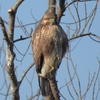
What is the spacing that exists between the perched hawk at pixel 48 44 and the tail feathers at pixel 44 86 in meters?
0.15

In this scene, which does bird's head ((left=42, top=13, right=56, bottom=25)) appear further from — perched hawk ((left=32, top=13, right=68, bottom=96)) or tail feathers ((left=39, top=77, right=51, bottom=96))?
tail feathers ((left=39, top=77, right=51, bottom=96))

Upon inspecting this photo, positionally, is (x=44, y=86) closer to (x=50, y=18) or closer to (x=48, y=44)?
(x=48, y=44)


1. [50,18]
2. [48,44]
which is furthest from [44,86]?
[50,18]

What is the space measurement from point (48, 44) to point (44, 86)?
2.12 feet

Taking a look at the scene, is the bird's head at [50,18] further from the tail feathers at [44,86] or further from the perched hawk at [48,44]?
the tail feathers at [44,86]

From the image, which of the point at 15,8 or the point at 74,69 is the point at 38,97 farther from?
the point at 15,8

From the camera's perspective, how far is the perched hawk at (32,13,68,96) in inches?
151

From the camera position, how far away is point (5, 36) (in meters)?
2.95

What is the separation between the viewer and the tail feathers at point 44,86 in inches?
166

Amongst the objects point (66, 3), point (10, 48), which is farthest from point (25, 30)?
point (10, 48)

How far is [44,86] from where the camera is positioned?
4234mm

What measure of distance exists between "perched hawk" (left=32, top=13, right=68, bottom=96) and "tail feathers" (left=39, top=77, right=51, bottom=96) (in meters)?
0.15

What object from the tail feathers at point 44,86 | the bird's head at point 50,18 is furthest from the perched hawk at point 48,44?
the tail feathers at point 44,86

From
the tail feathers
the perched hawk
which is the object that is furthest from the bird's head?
the tail feathers
